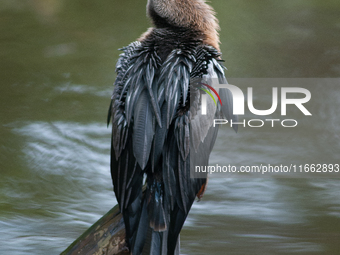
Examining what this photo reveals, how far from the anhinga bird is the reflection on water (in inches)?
58.1

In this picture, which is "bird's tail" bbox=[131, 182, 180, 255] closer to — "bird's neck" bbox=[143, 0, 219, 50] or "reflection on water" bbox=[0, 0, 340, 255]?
"bird's neck" bbox=[143, 0, 219, 50]

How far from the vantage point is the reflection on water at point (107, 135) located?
371 centimetres

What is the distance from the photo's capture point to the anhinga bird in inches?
78.6

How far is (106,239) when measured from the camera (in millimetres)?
2141

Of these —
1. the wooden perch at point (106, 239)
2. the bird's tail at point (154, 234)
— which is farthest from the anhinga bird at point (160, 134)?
the wooden perch at point (106, 239)

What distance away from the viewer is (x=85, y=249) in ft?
7.08

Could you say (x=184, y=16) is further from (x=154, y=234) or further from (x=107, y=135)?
(x=107, y=135)

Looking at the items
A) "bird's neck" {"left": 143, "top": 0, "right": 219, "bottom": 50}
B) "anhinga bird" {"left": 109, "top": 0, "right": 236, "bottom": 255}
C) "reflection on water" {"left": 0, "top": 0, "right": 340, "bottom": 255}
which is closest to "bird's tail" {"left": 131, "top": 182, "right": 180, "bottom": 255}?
"anhinga bird" {"left": 109, "top": 0, "right": 236, "bottom": 255}

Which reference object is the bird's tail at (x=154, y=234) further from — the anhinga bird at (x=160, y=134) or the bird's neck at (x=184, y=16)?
the bird's neck at (x=184, y=16)

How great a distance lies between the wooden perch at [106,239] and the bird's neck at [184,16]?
36.9 inches


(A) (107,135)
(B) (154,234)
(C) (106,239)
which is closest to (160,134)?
(B) (154,234)

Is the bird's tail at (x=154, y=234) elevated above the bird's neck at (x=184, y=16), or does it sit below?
below

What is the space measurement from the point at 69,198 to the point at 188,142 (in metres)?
2.44

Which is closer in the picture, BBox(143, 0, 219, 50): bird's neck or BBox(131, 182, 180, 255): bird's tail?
BBox(131, 182, 180, 255): bird's tail
